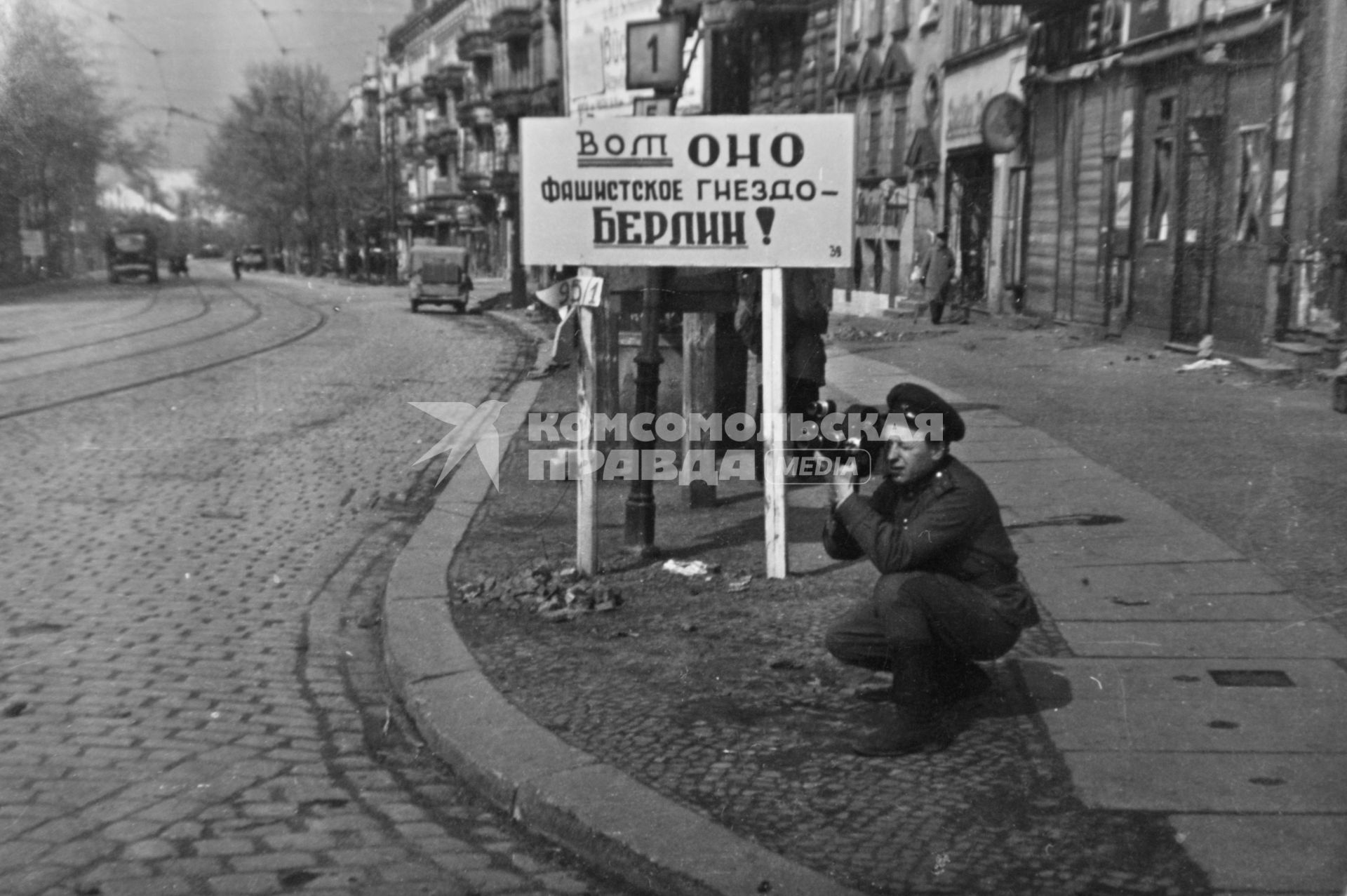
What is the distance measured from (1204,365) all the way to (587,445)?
387 inches

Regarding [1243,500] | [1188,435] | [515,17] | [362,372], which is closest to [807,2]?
[362,372]

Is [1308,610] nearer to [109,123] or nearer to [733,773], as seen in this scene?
[733,773]

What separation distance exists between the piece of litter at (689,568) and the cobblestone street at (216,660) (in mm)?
1468

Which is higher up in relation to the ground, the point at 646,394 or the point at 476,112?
the point at 476,112

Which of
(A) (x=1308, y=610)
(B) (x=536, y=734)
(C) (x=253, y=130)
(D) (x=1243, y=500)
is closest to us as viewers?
(B) (x=536, y=734)

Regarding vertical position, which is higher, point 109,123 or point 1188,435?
point 109,123

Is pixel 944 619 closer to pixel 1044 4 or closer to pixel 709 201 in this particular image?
pixel 709 201

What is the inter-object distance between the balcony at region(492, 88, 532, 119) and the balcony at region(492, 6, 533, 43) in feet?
7.47

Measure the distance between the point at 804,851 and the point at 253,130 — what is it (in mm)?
58689

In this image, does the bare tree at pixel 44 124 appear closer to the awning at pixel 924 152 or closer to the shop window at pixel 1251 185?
the shop window at pixel 1251 185

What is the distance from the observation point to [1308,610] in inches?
237

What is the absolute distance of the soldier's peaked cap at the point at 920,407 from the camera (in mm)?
4883

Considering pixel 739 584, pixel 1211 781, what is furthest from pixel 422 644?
pixel 1211 781

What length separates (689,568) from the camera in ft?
23.5
